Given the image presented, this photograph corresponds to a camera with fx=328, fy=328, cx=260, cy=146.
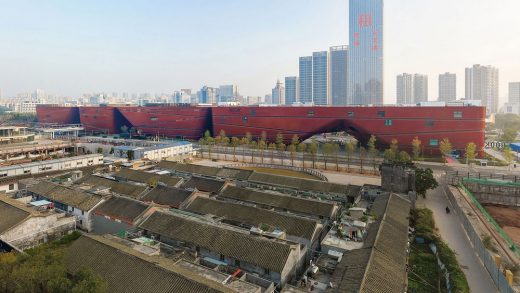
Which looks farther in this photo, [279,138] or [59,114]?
[59,114]

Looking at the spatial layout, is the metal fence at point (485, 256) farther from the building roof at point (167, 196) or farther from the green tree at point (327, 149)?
the green tree at point (327, 149)

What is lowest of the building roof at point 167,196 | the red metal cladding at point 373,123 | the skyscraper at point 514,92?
the building roof at point 167,196

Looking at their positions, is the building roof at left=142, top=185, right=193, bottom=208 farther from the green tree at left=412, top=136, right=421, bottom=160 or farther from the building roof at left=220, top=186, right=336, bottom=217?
the green tree at left=412, top=136, right=421, bottom=160

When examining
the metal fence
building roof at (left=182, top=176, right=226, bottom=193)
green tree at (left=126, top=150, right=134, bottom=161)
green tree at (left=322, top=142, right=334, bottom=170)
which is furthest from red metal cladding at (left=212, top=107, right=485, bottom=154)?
building roof at (left=182, top=176, right=226, bottom=193)

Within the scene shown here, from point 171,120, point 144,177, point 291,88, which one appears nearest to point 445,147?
point 144,177

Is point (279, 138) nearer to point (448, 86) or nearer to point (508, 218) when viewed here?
point (508, 218)

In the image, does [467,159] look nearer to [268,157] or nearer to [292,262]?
[268,157]

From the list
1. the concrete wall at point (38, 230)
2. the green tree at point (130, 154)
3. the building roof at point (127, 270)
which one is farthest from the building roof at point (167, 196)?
the green tree at point (130, 154)
